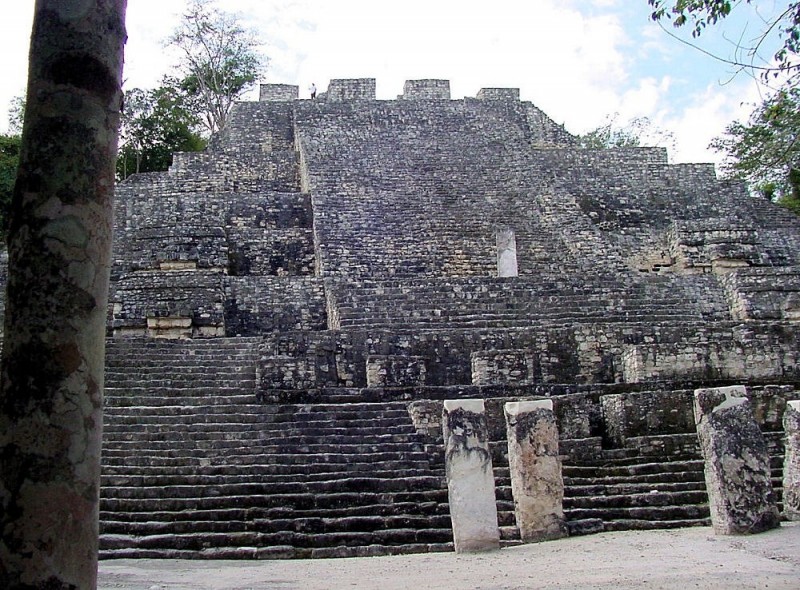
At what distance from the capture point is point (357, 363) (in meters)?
11.1

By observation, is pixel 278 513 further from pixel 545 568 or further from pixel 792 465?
pixel 792 465

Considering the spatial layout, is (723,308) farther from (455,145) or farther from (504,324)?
(455,145)

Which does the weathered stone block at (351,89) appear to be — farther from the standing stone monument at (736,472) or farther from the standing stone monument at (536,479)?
the standing stone monument at (736,472)

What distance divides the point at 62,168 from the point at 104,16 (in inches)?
19.6

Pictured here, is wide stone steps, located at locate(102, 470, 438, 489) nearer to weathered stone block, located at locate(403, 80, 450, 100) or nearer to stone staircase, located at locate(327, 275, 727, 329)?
stone staircase, located at locate(327, 275, 727, 329)

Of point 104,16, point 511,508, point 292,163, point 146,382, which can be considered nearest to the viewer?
point 104,16

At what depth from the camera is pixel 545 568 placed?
5.19 metres

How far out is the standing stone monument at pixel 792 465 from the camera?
6.55 meters

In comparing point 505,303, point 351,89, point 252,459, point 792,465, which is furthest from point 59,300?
point 351,89

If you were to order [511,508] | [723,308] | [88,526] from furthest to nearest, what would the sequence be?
[723,308] < [511,508] < [88,526]

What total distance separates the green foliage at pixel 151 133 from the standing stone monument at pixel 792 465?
21573 mm

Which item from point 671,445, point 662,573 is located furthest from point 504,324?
point 662,573

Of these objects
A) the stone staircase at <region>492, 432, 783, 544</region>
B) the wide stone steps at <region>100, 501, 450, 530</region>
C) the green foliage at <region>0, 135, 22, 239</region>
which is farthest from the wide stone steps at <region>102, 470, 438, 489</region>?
the green foliage at <region>0, 135, 22, 239</region>

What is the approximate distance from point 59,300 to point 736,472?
5.20m
